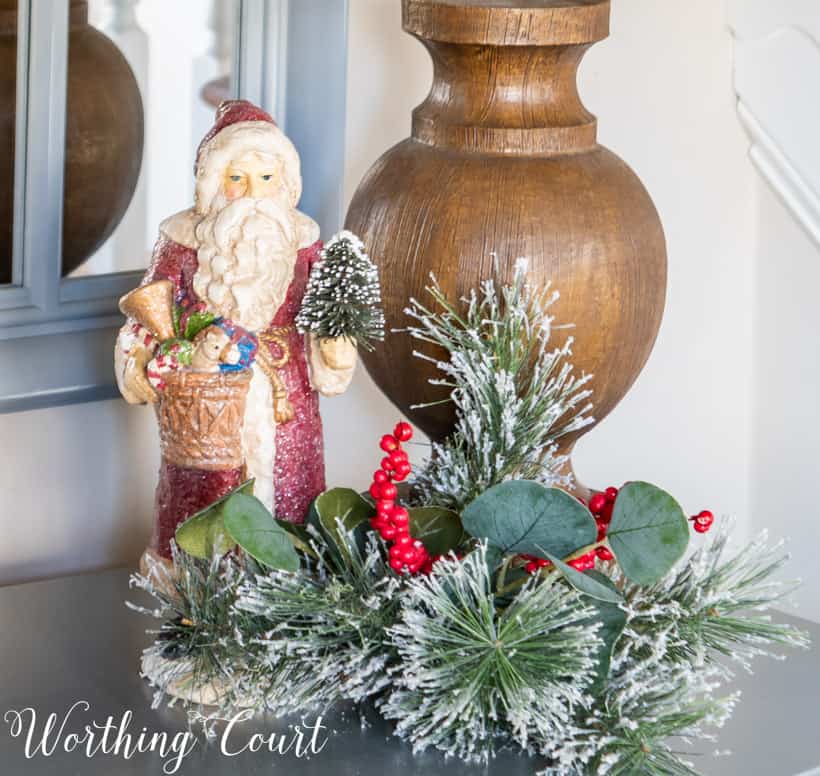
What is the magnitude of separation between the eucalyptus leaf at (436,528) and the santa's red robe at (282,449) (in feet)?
0.28

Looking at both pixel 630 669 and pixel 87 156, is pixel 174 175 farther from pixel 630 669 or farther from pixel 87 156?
pixel 630 669

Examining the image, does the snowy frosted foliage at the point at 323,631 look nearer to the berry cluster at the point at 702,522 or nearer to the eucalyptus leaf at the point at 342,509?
the eucalyptus leaf at the point at 342,509

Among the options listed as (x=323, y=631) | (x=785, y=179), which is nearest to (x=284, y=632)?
(x=323, y=631)

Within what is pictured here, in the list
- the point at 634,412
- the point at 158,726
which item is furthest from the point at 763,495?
the point at 158,726

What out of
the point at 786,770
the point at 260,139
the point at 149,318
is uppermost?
the point at 260,139

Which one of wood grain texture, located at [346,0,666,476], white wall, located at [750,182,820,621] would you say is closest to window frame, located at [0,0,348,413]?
wood grain texture, located at [346,0,666,476]

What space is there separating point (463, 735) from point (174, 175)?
0.49m

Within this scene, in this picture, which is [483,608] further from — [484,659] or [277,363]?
[277,363]

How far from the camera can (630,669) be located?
0.77m

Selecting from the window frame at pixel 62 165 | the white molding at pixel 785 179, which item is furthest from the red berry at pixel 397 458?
the white molding at pixel 785 179

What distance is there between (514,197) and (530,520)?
22 centimetres

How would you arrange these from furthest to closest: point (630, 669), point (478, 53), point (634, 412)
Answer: point (634, 412)
point (478, 53)
point (630, 669)

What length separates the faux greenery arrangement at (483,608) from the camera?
736 millimetres

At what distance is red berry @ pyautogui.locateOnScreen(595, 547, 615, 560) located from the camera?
2.66ft
